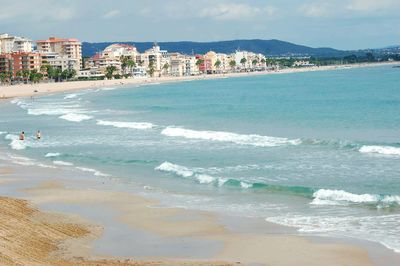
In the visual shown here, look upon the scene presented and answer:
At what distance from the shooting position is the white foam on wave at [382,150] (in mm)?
31913

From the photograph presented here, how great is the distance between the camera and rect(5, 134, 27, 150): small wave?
132ft

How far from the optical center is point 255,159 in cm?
3169

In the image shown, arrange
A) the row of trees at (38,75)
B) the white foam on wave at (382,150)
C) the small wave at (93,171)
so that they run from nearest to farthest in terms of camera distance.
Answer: the small wave at (93,171), the white foam on wave at (382,150), the row of trees at (38,75)

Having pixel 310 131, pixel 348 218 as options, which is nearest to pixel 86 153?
pixel 310 131

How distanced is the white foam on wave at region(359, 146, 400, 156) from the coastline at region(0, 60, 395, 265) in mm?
12968

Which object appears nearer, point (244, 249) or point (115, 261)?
point (115, 261)

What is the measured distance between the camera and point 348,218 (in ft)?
64.3

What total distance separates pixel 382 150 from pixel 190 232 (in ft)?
52.8

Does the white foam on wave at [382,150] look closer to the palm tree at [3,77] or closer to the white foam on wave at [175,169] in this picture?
the white foam on wave at [175,169]

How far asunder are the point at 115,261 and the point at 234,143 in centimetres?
2321

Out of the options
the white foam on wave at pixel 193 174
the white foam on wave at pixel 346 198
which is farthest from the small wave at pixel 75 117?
the white foam on wave at pixel 346 198

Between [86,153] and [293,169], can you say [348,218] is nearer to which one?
[293,169]

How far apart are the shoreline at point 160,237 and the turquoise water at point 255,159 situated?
108 centimetres

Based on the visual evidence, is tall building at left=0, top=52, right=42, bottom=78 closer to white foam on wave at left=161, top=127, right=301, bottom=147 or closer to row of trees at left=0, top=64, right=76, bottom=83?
row of trees at left=0, top=64, right=76, bottom=83
